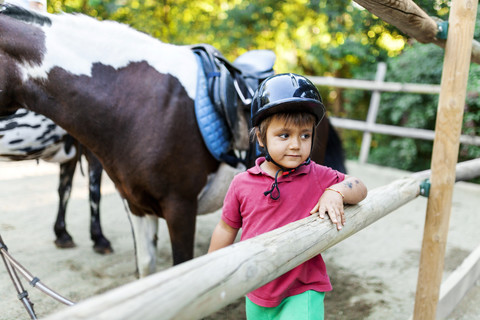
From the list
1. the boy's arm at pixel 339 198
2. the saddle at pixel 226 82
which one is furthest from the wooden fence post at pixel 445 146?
the saddle at pixel 226 82

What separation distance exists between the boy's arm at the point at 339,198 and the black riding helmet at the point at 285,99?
5.6 inches

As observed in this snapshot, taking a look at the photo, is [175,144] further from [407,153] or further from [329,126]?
[407,153]

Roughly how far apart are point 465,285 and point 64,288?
2570 millimetres

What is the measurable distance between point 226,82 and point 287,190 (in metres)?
0.99

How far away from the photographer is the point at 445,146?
5.80 ft

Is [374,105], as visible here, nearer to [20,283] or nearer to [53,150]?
[53,150]

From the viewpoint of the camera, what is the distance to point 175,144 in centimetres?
193

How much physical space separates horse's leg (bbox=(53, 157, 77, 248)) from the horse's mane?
1.58 m

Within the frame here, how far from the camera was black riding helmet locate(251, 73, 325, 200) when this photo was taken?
1.20 metres

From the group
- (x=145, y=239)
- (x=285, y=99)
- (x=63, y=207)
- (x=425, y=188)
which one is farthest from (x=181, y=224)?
(x=63, y=207)

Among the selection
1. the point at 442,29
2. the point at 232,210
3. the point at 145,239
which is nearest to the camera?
the point at 232,210

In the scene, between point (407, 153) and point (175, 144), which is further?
point (407, 153)

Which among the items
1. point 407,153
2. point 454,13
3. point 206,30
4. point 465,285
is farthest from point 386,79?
point 454,13

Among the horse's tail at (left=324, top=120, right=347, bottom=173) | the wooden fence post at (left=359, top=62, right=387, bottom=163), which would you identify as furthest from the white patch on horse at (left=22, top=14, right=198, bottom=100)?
the wooden fence post at (left=359, top=62, right=387, bottom=163)
